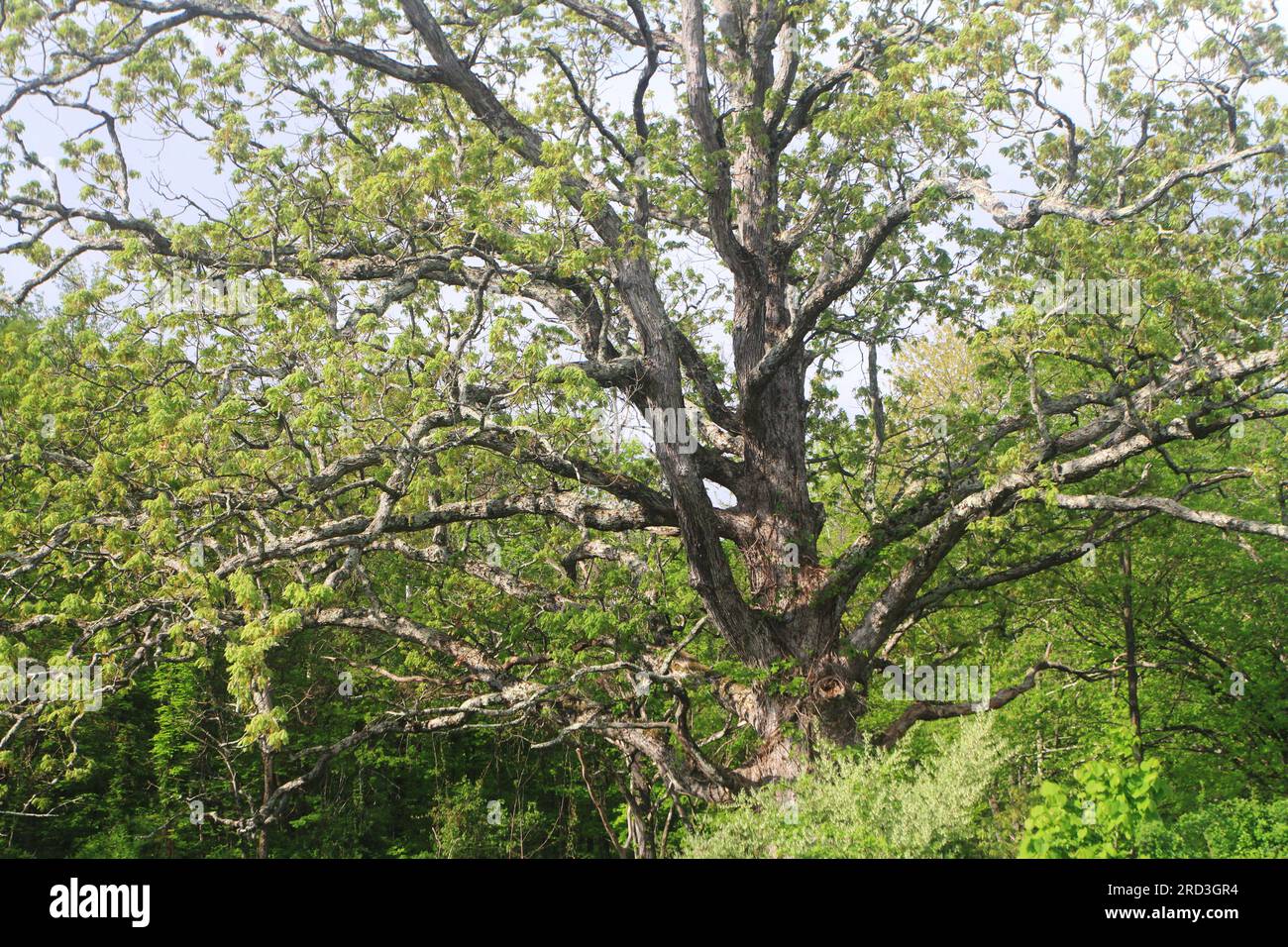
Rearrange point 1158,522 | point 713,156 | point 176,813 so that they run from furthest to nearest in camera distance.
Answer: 1. point 176,813
2. point 1158,522
3. point 713,156

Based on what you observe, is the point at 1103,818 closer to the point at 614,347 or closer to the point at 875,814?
the point at 875,814

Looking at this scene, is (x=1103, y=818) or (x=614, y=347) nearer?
(x=1103, y=818)

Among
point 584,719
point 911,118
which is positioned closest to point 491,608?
point 584,719

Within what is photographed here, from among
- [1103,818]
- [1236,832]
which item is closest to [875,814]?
[1103,818]

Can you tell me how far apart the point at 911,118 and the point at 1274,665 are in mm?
9212

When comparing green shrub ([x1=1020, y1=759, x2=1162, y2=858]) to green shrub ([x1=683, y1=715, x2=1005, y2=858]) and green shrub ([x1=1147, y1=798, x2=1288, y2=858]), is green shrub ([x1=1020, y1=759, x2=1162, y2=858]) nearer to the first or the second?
green shrub ([x1=683, y1=715, x2=1005, y2=858])

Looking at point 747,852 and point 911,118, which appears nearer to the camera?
point 747,852

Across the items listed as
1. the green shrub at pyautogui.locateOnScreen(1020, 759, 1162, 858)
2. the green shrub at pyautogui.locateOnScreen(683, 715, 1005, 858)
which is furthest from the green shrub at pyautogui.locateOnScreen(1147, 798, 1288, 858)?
the green shrub at pyautogui.locateOnScreen(683, 715, 1005, 858)

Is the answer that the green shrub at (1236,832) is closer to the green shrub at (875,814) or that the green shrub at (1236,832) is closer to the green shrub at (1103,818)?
the green shrub at (1103,818)

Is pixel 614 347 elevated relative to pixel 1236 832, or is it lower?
elevated

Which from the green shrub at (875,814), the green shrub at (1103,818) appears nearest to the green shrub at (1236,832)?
the green shrub at (1103,818)

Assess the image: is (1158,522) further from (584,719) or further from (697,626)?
(584,719)

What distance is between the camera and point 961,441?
11.7 m

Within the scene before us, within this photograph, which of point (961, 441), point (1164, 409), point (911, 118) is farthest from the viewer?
point (1164, 409)
